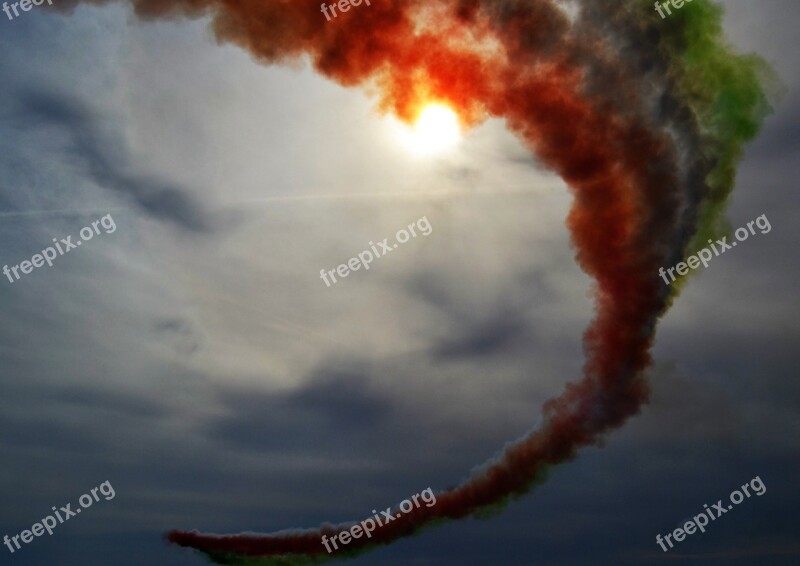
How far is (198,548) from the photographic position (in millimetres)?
71062

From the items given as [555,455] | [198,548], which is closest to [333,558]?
[198,548]

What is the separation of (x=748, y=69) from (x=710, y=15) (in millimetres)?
5086

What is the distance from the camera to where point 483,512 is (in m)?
66.2

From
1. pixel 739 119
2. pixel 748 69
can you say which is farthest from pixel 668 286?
pixel 748 69

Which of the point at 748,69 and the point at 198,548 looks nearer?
the point at 748,69

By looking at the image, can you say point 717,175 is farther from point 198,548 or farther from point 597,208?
point 198,548

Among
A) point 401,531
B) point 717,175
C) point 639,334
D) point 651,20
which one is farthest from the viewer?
point 401,531

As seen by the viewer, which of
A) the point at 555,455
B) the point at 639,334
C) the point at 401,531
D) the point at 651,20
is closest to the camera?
the point at 651,20

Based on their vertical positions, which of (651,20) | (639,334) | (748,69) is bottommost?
(639,334)

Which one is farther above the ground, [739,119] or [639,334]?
[739,119]

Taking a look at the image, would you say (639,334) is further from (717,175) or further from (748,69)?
(748,69)

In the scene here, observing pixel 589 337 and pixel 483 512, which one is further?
pixel 483 512

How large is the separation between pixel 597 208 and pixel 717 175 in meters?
8.76

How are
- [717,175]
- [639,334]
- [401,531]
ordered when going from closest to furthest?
[717,175], [639,334], [401,531]
